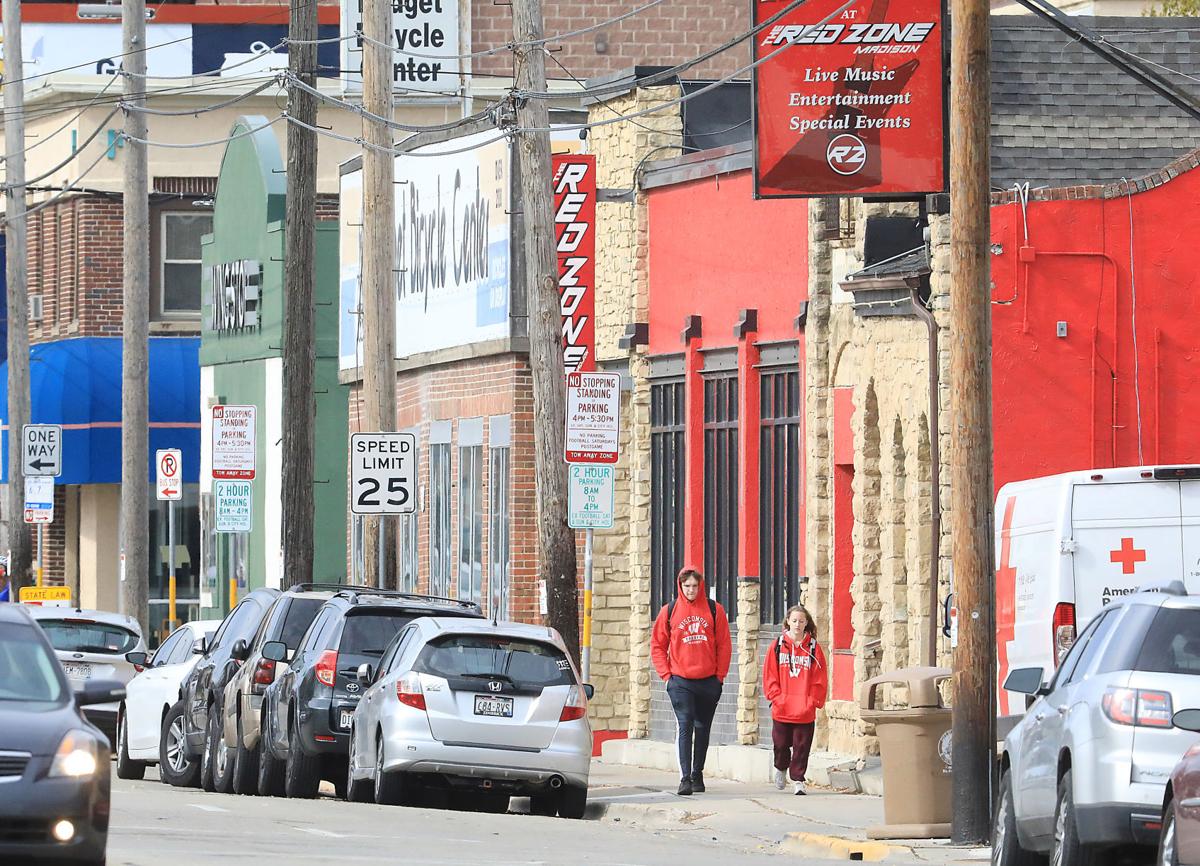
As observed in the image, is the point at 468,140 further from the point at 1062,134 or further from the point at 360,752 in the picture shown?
the point at 360,752

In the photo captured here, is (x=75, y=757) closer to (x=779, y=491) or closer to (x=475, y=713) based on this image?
(x=475, y=713)

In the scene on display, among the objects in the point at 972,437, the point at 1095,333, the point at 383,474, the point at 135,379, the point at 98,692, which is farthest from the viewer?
the point at 135,379

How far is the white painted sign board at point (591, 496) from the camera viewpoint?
22.2m

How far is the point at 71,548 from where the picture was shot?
49.4 meters

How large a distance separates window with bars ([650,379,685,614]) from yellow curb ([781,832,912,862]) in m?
9.39

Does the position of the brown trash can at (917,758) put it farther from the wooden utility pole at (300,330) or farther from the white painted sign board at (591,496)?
the wooden utility pole at (300,330)

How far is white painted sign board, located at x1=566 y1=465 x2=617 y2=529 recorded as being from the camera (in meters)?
22.2

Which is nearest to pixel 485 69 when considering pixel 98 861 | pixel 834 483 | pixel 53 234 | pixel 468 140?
pixel 53 234

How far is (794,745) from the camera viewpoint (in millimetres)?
21812

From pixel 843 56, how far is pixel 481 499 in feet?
35.6

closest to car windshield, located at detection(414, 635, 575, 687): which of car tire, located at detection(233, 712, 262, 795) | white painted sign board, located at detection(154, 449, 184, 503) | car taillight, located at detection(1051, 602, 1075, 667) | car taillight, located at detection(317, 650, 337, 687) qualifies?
car taillight, located at detection(317, 650, 337, 687)

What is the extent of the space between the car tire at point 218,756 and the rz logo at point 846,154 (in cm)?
686

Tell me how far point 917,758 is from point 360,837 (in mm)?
3928

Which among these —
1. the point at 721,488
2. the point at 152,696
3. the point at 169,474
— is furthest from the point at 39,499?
the point at 721,488
